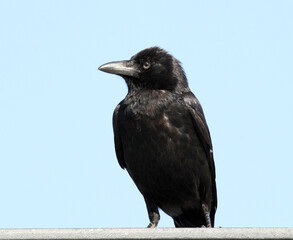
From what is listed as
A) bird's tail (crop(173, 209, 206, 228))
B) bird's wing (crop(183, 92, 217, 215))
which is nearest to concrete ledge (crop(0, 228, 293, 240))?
bird's wing (crop(183, 92, 217, 215))

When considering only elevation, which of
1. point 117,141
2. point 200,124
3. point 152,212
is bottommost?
point 152,212

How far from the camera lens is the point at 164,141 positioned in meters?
6.01

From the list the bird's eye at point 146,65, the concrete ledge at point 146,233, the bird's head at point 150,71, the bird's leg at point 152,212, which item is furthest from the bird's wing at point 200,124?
the concrete ledge at point 146,233

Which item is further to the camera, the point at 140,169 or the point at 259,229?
the point at 140,169

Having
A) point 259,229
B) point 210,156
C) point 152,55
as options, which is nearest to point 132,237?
point 259,229

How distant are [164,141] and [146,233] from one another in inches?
134

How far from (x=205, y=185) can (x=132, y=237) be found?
3826 mm

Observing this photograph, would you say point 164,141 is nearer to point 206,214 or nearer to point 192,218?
point 206,214

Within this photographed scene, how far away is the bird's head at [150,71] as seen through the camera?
654cm

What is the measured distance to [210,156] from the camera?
6422mm

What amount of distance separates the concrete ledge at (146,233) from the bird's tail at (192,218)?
3885mm

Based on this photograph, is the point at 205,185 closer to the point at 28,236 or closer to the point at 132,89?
the point at 132,89

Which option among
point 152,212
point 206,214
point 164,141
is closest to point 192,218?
point 206,214

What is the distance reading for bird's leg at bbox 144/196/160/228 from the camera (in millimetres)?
6270
